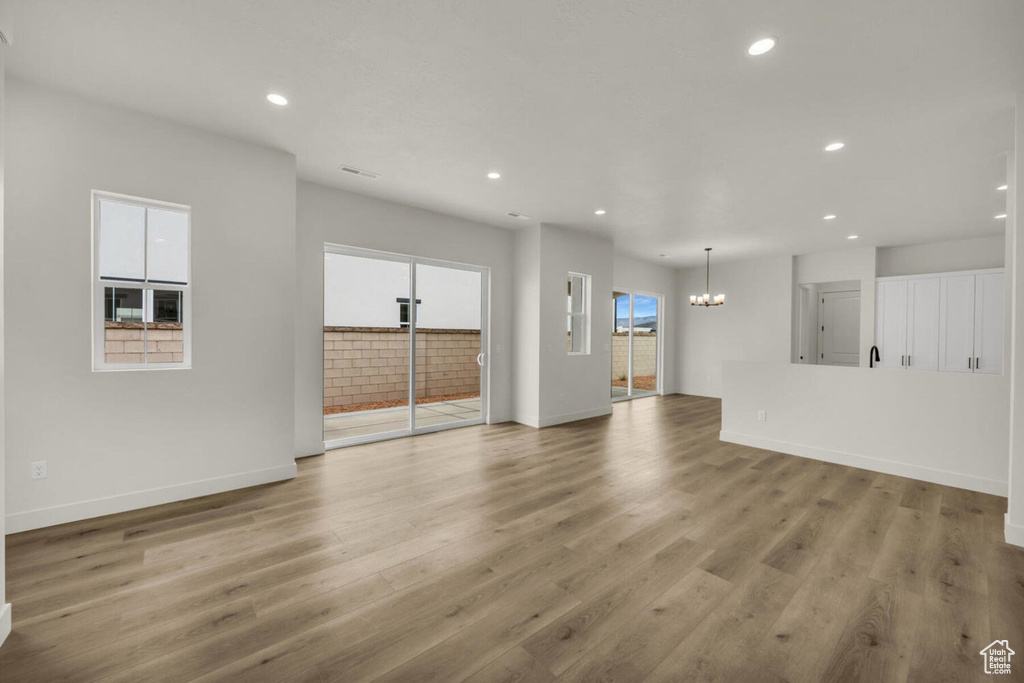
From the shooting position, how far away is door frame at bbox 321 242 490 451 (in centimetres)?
486

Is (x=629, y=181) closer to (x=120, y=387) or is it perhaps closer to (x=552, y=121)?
(x=552, y=121)

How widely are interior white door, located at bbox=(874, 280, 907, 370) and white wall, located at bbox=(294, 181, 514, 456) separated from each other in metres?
6.49

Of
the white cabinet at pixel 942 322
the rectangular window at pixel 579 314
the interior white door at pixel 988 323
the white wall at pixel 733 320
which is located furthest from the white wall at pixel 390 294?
the interior white door at pixel 988 323

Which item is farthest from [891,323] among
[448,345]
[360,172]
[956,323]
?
[360,172]

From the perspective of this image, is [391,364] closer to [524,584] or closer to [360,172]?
[360,172]

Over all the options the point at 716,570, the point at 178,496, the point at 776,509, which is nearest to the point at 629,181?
the point at 776,509

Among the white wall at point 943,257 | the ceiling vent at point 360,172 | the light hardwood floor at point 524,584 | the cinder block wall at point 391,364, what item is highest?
the ceiling vent at point 360,172

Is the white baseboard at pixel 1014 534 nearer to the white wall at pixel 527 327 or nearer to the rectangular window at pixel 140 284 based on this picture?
the white wall at pixel 527 327

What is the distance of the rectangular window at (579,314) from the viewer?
6836mm

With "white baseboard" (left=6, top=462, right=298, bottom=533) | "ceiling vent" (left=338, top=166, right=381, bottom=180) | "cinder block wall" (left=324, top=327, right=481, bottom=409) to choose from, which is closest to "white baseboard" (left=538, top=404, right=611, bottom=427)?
"cinder block wall" (left=324, top=327, right=481, bottom=409)

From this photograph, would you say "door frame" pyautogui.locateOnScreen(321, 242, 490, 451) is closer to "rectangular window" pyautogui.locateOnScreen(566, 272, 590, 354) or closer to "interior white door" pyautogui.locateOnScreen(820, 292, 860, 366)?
"rectangular window" pyautogui.locateOnScreen(566, 272, 590, 354)

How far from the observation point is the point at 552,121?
3158 millimetres

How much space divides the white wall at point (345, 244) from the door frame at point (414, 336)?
0.06 meters

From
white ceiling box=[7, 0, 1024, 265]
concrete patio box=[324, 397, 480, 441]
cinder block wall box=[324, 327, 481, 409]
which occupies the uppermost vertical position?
white ceiling box=[7, 0, 1024, 265]
